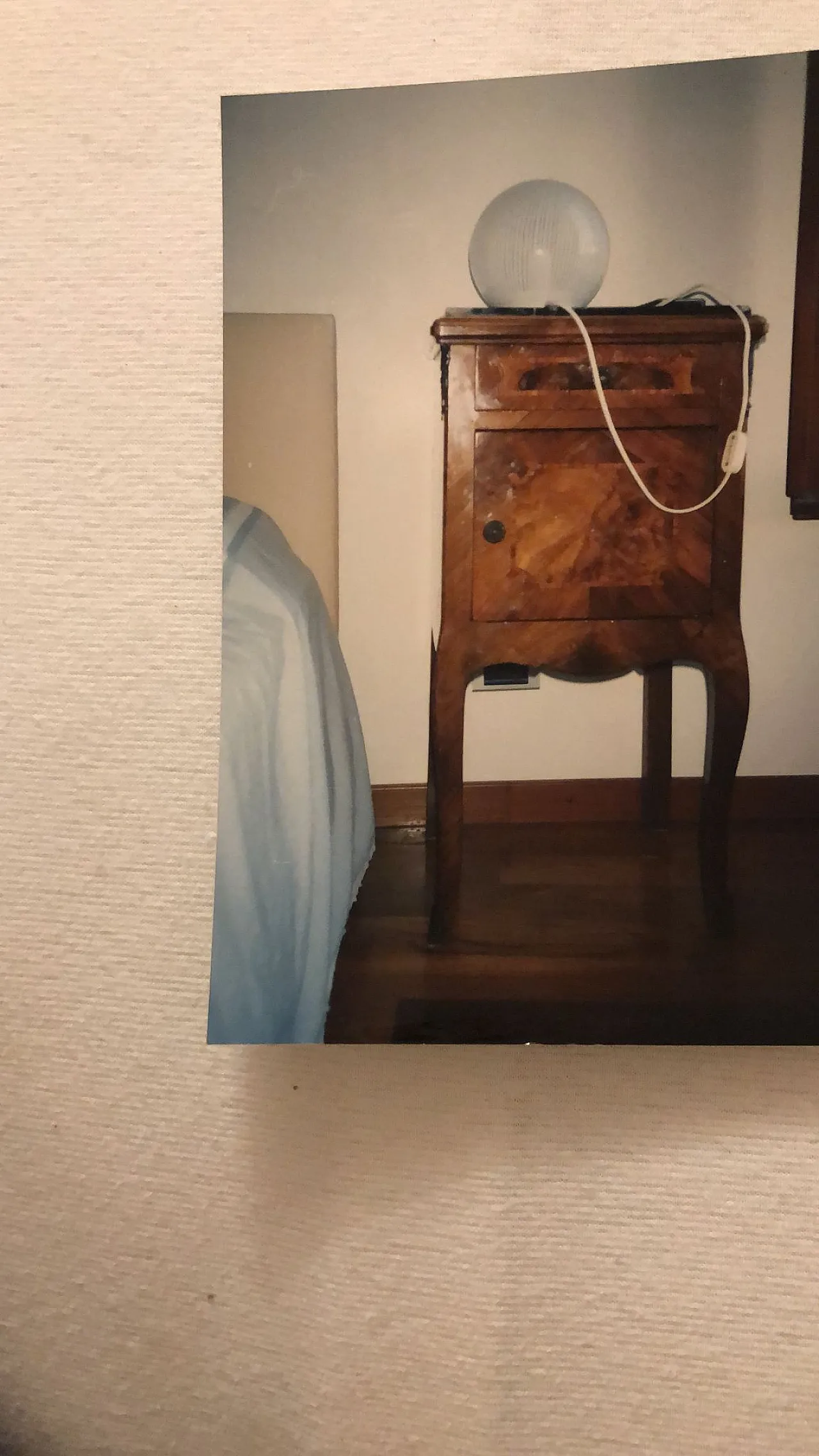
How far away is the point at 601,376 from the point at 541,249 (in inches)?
3.8

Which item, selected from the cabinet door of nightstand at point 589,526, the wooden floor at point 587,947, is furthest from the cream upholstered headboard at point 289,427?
the wooden floor at point 587,947

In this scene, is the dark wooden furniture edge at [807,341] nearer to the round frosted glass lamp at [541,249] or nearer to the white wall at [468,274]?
the white wall at [468,274]

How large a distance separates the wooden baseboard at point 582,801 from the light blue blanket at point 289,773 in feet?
0.10

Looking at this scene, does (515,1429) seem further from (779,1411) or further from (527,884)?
(527,884)

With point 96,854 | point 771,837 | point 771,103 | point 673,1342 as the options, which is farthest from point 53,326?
point 673,1342

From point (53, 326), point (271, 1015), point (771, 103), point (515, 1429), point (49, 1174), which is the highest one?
point (771, 103)

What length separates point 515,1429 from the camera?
0.78 meters

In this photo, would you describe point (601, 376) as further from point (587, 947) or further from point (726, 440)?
point (587, 947)

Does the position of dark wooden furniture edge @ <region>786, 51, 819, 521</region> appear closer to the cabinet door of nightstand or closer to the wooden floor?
the cabinet door of nightstand

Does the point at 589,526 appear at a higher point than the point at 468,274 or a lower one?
lower

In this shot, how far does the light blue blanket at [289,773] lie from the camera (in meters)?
0.73

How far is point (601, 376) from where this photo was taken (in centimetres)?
69

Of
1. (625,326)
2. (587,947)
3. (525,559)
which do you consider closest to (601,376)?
(625,326)

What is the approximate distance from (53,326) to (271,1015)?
56 cm
